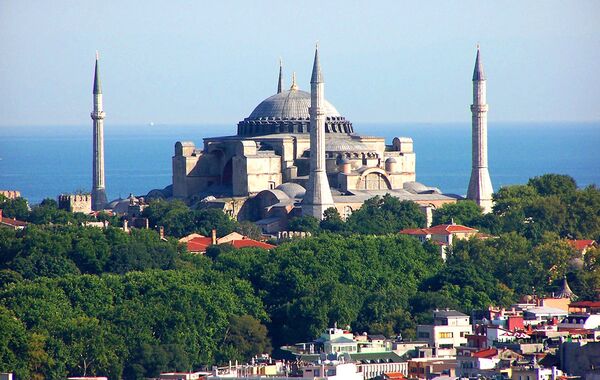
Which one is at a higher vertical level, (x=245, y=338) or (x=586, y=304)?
(x=586, y=304)

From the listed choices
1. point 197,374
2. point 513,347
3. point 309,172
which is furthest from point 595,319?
point 309,172

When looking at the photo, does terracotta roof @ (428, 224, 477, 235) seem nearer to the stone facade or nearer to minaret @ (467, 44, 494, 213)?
minaret @ (467, 44, 494, 213)

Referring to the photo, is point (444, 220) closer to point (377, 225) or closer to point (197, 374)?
point (377, 225)

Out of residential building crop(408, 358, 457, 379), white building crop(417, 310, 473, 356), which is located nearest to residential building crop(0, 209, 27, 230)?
white building crop(417, 310, 473, 356)

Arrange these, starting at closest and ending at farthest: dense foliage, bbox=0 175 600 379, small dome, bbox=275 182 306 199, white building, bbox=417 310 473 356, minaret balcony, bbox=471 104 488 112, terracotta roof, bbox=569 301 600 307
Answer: dense foliage, bbox=0 175 600 379 → white building, bbox=417 310 473 356 → terracotta roof, bbox=569 301 600 307 → small dome, bbox=275 182 306 199 → minaret balcony, bbox=471 104 488 112

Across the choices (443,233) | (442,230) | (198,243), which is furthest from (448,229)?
(198,243)

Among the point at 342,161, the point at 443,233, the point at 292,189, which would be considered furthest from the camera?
the point at 342,161

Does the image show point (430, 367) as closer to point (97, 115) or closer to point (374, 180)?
point (374, 180)
